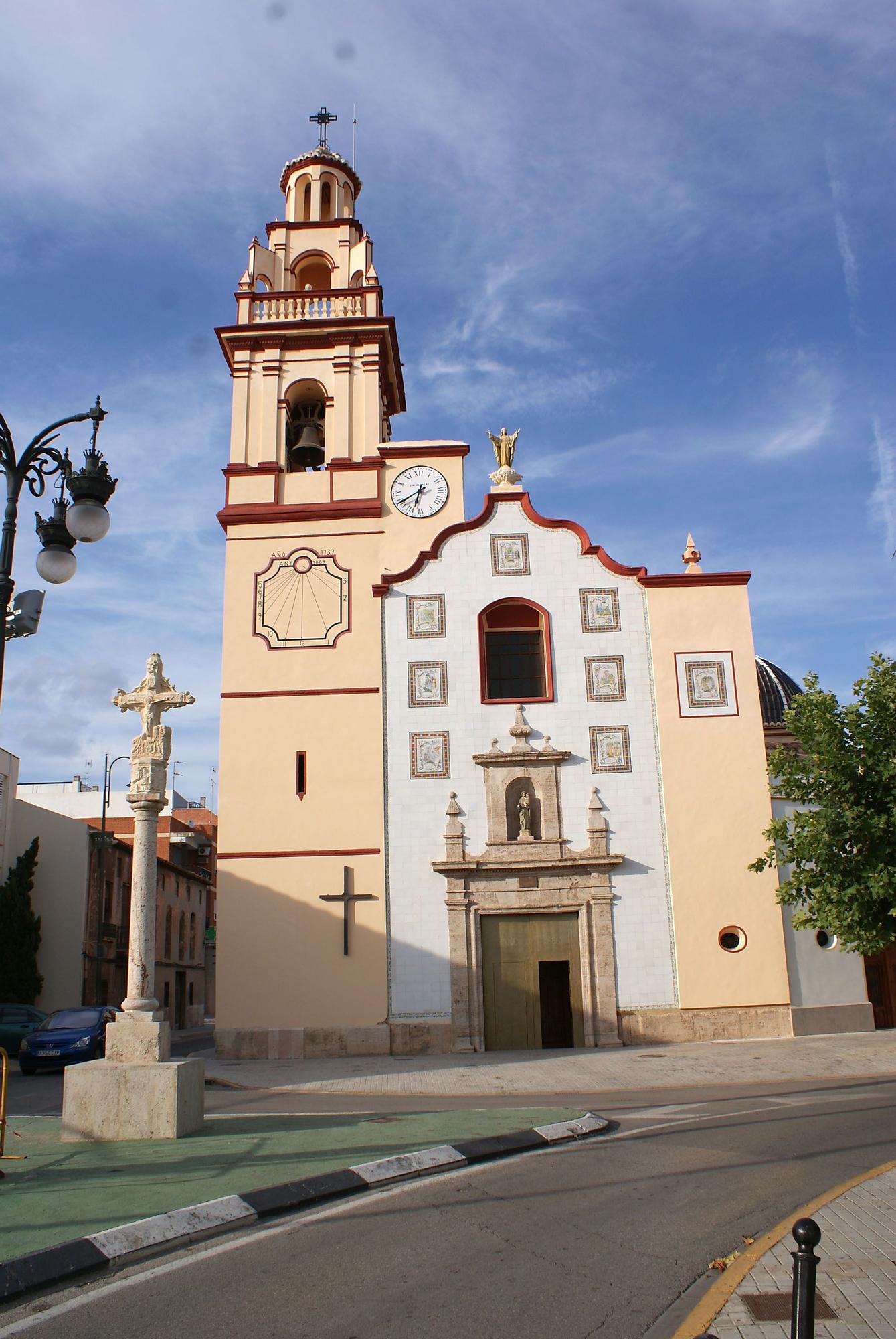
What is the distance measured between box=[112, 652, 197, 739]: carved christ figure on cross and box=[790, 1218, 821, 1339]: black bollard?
9.56 m

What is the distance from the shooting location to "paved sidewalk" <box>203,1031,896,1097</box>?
15.7 meters

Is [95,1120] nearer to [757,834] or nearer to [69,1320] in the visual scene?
[69,1320]

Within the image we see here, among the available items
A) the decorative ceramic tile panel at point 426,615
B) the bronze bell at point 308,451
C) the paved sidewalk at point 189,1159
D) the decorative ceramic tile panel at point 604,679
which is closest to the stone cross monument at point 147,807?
the paved sidewalk at point 189,1159

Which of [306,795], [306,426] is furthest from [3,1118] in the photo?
[306,426]

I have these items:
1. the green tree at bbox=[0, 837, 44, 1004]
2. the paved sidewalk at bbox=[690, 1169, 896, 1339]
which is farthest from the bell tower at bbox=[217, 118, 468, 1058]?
the paved sidewalk at bbox=[690, 1169, 896, 1339]

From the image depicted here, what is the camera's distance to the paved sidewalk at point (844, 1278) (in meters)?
5.22

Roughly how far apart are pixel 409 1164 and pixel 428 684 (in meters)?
14.3

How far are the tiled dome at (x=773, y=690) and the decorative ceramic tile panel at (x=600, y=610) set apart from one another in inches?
617

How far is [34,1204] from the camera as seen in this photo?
308 inches

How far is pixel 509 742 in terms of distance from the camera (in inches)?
878

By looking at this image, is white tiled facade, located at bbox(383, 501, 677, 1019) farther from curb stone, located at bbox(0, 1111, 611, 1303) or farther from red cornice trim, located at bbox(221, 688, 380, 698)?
curb stone, located at bbox(0, 1111, 611, 1303)

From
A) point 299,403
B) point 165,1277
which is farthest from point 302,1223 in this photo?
point 299,403

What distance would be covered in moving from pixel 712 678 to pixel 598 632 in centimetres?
263

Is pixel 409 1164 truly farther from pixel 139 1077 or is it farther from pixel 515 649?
pixel 515 649
